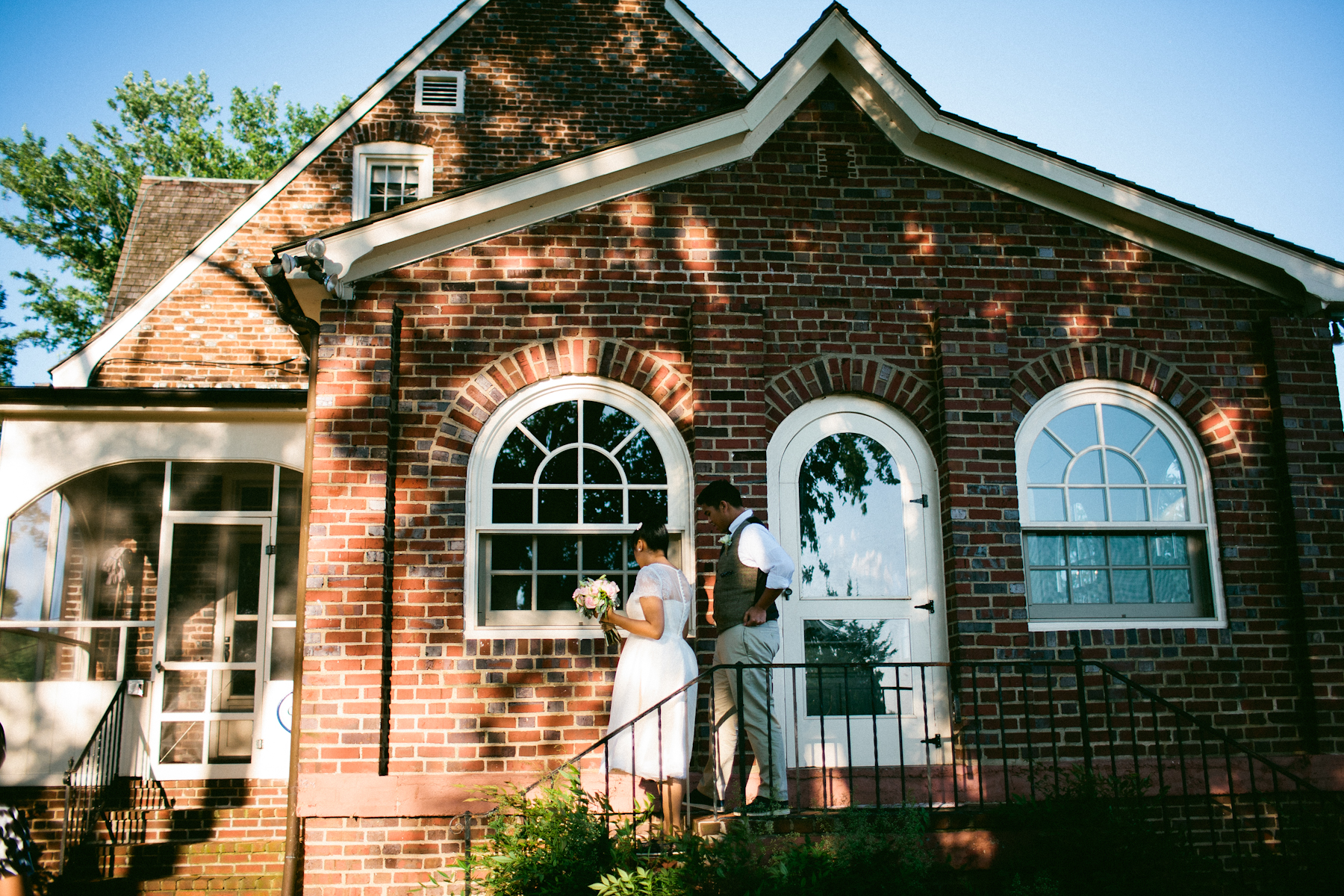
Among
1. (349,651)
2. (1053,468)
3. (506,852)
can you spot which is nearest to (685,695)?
(506,852)

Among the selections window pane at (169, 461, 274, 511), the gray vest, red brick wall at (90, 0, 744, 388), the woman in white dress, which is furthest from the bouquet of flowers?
red brick wall at (90, 0, 744, 388)

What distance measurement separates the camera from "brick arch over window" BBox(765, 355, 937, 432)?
6.73m

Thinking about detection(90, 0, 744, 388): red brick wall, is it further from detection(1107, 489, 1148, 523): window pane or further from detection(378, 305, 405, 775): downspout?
detection(1107, 489, 1148, 523): window pane

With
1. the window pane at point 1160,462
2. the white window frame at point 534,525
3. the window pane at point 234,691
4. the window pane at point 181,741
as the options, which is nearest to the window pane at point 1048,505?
the window pane at point 1160,462

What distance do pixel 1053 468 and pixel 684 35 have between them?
25.5 feet

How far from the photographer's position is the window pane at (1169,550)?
6840 mm

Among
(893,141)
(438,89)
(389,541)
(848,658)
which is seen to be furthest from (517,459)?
(438,89)

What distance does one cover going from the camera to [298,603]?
6.26 m

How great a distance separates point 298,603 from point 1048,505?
501 cm

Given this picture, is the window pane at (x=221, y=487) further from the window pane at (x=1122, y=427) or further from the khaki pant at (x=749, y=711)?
the window pane at (x=1122, y=427)

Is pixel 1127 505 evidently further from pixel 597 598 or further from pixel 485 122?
pixel 485 122

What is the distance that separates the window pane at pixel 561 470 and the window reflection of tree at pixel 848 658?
5.95 feet

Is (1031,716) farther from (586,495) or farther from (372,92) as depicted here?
(372,92)

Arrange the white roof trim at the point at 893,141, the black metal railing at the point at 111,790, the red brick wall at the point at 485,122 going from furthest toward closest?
the red brick wall at the point at 485,122
the black metal railing at the point at 111,790
the white roof trim at the point at 893,141
